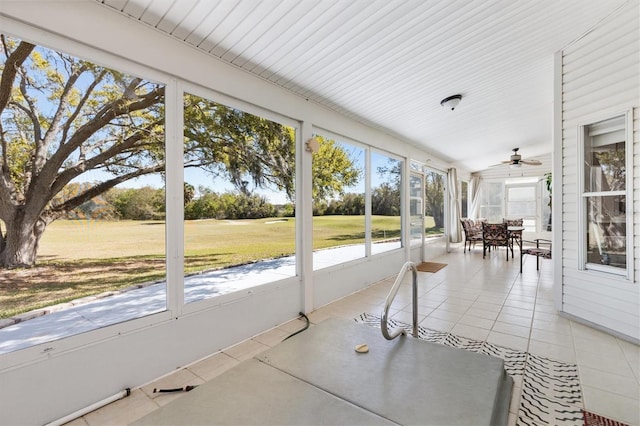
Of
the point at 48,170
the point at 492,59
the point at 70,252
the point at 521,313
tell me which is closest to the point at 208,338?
the point at 70,252

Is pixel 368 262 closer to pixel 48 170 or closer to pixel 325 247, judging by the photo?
pixel 325 247

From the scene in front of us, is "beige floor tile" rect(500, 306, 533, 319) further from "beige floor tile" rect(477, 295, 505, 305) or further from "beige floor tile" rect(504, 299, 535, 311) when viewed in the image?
"beige floor tile" rect(477, 295, 505, 305)

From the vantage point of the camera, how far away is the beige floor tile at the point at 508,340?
2.68m

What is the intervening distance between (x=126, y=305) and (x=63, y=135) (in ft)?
4.15

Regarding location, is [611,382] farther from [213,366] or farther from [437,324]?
[213,366]

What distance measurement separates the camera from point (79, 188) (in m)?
2.00

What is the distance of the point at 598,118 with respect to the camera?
2.96 m

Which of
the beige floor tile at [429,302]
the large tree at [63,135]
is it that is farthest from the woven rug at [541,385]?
the large tree at [63,135]

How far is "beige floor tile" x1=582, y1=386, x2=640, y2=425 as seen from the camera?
5.71 feet

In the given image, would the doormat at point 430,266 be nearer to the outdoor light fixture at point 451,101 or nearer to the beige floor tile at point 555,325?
the beige floor tile at point 555,325

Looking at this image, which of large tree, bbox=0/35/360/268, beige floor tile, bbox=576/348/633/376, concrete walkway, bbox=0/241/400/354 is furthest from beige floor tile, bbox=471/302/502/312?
large tree, bbox=0/35/360/268

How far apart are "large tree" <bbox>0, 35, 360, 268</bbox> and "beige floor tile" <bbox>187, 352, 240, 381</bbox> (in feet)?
4.51

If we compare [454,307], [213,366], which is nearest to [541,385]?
[454,307]

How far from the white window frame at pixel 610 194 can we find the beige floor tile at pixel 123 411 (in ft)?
13.7
